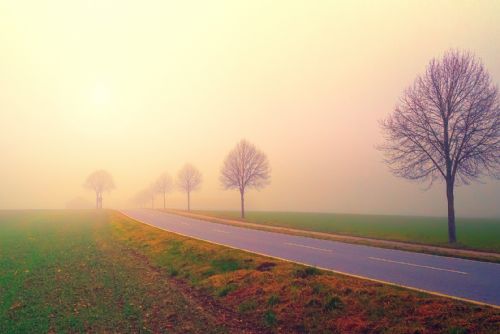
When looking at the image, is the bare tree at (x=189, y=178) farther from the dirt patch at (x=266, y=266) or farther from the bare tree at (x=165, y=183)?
the dirt patch at (x=266, y=266)

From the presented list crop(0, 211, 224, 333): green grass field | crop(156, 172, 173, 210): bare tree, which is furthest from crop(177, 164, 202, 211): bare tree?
crop(0, 211, 224, 333): green grass field

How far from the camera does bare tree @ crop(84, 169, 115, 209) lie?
131000 millimetres

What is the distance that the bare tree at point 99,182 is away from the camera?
13100cm

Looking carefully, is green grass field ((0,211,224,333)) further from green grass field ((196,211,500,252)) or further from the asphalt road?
green grass field ((196,211,500,252))

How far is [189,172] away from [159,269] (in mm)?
74940

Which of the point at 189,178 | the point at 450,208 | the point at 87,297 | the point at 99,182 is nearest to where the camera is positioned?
the point at 87,297

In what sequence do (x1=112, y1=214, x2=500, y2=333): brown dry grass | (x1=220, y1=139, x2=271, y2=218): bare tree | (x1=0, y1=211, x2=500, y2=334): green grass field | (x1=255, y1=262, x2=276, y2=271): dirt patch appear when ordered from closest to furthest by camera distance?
(x1=112, y1=214, x2=500, y2=333): brown dry grass → (x1=0, y1=211, x2=500, y2=334): green grass field → (x1=255, y1=262, x2=276, y2=271): dirt patch → (x1=220, y1=139, x2=271, y2=218): bare tree

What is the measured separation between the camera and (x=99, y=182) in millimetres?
131750

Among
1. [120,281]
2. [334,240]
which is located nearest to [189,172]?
[334,240]

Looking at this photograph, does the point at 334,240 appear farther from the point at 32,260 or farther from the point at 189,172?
the point at 189,172

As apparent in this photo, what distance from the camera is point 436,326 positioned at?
789 centimetres

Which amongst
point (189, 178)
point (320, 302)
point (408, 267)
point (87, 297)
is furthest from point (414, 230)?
point (189, 178)

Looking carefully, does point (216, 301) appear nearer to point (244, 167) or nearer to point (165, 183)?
point (244, 167)

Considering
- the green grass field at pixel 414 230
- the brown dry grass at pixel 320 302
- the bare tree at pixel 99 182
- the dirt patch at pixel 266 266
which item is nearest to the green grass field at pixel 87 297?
the brown dry grass at pixel 320 302
